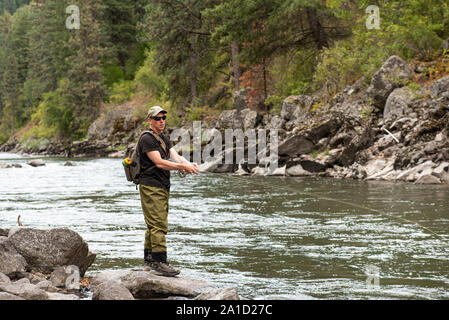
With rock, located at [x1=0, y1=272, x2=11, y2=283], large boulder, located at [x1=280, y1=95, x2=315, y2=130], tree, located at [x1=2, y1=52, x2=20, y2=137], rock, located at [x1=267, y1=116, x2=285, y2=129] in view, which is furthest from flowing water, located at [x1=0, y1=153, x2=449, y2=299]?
tree, located at [x1=2, y1=52, x2=20, y2=137]

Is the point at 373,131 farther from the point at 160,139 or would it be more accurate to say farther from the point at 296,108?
the point at 160,139

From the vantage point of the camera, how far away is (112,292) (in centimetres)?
554

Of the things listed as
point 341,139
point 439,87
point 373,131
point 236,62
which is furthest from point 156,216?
point 236,62

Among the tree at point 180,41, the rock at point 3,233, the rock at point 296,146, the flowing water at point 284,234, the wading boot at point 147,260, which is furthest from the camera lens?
the tree at point 180,41

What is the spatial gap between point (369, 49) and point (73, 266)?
21.3 meters

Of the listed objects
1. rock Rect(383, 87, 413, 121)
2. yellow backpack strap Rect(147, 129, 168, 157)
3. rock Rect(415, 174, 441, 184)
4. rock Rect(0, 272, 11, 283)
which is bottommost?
rock Rect(0, 272, 11, 283)

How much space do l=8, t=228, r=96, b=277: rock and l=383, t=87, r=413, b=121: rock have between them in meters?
15.8

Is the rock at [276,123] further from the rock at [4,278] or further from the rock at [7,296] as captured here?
the rock at [7,296]

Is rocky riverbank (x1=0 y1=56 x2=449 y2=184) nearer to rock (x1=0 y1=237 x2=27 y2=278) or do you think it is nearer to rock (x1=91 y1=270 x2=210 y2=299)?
rock (x1=91 y1=270 x2=210 y2=299)

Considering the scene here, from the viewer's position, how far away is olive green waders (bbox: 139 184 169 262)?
669cm

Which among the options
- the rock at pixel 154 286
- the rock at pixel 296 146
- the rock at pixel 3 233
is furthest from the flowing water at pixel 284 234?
the rock at pixel 296 146

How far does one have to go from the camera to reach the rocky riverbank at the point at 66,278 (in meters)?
5.58

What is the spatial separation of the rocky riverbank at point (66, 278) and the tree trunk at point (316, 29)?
26.8 m

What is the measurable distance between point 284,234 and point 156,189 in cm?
365
